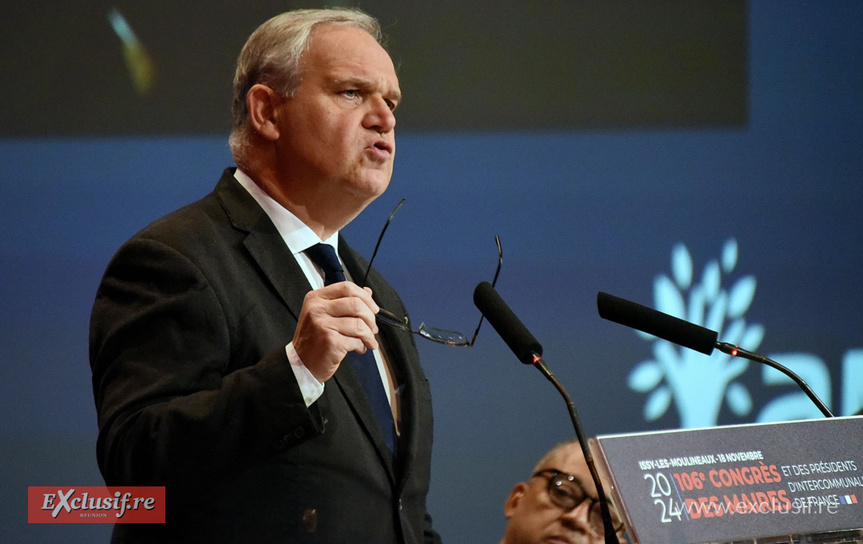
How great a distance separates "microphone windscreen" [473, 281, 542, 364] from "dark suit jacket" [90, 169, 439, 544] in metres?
0.31

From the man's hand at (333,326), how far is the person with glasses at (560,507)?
1.17 metres

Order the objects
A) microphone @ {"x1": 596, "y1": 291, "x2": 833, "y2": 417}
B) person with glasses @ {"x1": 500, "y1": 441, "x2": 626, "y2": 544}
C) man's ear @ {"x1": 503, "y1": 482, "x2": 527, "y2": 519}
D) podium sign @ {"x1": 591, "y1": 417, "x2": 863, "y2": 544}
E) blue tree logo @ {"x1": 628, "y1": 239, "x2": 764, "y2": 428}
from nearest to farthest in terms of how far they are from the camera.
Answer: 1. podium sign @ {"x1": 591, "y1": 417, "x2": 863, "y2": 544}
2. microphone @ {"x1": 596, "y1": 291, "x2": 833, "y2": 417}
3. person with glasses @ {"x1": 500, "y1": 441, "x2": 626, "y2": 544}
4. man's ear @ {"x1": 503, "y1": 482, "x2": 527, "y2": 519}
5. blue tree logo @ {"x1": 628, "y1": 239, "x2": 764, "y2": 428}

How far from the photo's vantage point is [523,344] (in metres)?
1.38

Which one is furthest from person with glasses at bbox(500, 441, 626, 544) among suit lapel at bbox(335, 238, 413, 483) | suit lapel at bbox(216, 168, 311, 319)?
suit lapel at bbox(216, 168, 311, 319)

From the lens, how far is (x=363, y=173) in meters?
1.88

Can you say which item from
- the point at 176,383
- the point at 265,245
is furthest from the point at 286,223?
the point at 176,383

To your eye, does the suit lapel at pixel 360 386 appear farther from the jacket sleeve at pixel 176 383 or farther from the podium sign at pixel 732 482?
the podium sign at pixel 732 482

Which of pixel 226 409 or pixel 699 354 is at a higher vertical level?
pixel 699 354

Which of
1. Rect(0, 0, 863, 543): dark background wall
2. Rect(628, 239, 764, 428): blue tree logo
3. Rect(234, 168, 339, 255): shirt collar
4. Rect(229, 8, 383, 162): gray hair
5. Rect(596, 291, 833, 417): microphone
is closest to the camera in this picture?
Rect(596, 291, 833, 417): microphone

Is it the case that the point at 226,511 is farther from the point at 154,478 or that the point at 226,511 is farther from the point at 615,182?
the point at 615,182

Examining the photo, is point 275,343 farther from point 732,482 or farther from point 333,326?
point 732,482

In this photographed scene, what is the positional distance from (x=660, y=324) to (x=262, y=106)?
1.00 metres

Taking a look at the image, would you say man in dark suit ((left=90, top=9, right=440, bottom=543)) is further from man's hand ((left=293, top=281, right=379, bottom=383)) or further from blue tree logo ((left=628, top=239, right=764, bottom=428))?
blue tree logo ((left=628, top=239, right=764, bottom=428))

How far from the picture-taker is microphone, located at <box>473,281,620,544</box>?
1227 millimetres
